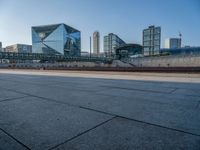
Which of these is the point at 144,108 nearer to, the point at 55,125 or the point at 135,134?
the point at 135,134

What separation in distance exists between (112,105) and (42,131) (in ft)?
7.59

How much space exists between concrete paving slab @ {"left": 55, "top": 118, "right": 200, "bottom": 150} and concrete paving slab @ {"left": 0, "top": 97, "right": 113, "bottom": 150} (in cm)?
27

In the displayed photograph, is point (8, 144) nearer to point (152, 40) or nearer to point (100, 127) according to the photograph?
point (100, 127)

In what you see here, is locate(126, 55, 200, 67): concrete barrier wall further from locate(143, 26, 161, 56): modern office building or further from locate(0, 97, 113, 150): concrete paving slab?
locate(143, 26, 161, 56): modern office building

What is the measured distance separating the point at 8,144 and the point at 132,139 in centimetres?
192

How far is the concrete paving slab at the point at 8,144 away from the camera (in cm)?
238

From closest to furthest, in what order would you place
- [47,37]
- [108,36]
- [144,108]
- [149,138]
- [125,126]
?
[149,138]
[125,126]
[144,108]
[47,37]
[108,36]

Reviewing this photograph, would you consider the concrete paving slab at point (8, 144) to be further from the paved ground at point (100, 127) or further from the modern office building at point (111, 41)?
the modern office building at point (111, 41)

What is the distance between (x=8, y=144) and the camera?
8.17 feet

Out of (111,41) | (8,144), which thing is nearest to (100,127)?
(8,144)

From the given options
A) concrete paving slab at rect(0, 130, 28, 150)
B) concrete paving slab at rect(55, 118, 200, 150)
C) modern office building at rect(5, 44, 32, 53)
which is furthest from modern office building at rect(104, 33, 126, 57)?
concrete paving slab at rect(0, 130, 28, 150)

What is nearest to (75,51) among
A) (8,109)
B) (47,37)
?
(47,37)

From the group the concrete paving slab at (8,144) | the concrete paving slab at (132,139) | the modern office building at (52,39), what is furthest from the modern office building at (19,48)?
the concrete paving slab at (132,139)

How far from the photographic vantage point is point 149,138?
8.63 ft
